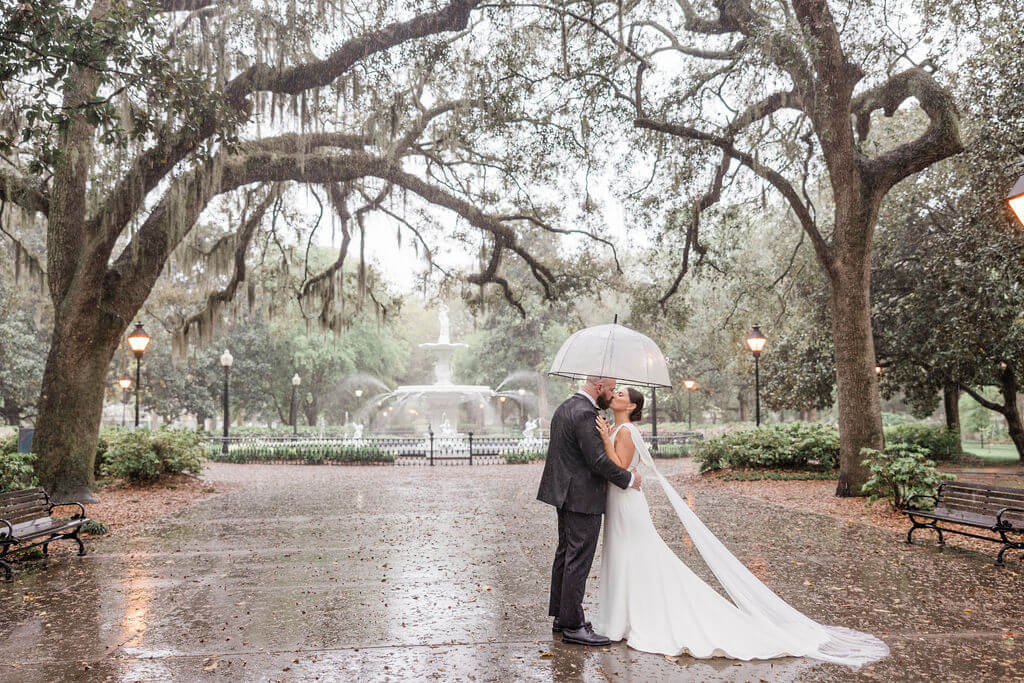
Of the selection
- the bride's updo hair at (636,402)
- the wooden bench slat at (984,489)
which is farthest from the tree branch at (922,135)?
the bride's updo hair at (636,402)

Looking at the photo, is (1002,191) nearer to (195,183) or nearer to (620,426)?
(620,426)

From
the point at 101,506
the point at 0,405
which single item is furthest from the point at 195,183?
the point at 0,405

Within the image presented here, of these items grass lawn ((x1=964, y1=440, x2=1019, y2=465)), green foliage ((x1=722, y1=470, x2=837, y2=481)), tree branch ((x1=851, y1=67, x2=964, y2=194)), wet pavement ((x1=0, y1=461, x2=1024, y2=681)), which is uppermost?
tree branch ((x1=851, y1=67, x2=964, y2=194))

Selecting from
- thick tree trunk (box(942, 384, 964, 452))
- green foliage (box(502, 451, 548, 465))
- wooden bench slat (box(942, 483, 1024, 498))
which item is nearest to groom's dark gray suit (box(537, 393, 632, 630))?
wooden bench slat (box(942, 483, 1024, 498))

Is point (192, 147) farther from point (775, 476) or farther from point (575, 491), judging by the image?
point (775, 476)

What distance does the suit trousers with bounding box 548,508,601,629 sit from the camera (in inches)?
201

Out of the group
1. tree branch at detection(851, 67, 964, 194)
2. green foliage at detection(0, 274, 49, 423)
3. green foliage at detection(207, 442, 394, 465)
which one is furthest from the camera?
green foliage at detection(0, 274, 49, 423)

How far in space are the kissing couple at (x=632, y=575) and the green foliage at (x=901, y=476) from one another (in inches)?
233

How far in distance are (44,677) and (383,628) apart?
7.04ft

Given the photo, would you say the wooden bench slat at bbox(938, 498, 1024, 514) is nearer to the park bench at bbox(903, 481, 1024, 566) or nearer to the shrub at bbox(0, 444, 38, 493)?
the park bench at bbox(903, 481, 1024, 566)

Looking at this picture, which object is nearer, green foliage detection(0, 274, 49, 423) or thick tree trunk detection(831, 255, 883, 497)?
thick tree trunk detection(831, 255, 883, 497)

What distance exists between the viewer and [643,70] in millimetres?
14195

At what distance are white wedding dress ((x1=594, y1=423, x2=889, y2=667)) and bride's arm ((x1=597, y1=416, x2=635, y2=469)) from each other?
49 mm

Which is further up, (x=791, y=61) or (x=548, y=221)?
(x=791, y=61)
